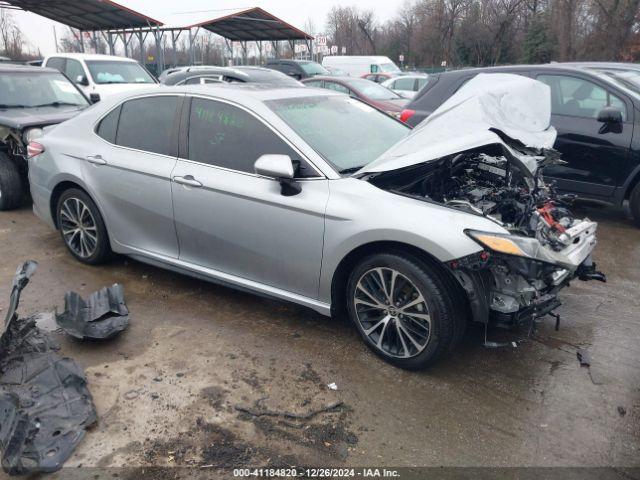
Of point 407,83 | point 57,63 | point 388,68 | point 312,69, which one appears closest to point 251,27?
point 388,68

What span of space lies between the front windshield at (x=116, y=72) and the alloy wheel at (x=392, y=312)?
37.2 ft

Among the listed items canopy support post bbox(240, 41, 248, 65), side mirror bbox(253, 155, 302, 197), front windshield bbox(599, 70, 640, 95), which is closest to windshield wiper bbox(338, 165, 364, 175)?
side mirror bbox(253, 155, 302, 197)

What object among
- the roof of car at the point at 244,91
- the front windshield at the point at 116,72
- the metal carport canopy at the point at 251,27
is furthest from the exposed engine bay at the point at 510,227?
the metal carport canopy at the point at 251,27

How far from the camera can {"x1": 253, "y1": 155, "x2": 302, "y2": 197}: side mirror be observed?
330cm

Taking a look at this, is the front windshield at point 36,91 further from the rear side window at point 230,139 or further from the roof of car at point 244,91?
the rear side window at point 230,139

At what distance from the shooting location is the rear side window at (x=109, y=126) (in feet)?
14.7

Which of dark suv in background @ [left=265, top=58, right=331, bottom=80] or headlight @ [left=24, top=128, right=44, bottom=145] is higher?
dark suv in background @ [left=265, top=58, right=331, bottom=80]

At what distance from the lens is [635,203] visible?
232 inches

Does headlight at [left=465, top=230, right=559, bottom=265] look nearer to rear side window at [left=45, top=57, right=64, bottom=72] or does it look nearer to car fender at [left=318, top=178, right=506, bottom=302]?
car fender at [left=318, top=178, right=506, bottom=302]

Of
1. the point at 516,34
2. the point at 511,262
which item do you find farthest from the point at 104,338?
the point at 516,34

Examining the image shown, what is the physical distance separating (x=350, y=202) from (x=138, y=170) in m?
1.87

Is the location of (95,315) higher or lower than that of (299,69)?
lower

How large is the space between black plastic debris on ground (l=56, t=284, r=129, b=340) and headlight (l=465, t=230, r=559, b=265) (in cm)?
249

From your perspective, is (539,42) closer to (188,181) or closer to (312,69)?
(312,69)
